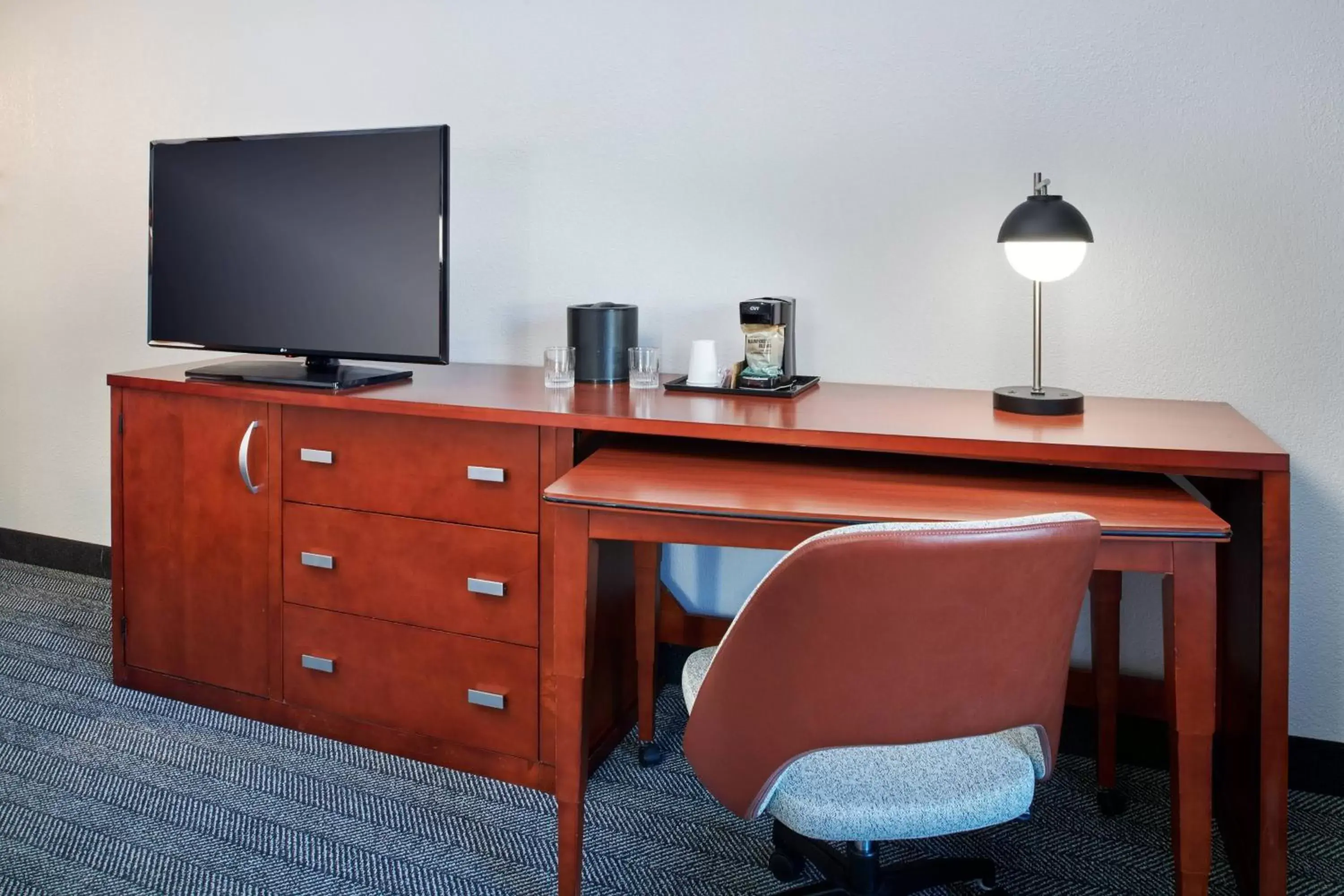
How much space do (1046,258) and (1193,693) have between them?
77cm

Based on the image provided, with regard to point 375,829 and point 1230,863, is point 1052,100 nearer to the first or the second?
point 1230,863

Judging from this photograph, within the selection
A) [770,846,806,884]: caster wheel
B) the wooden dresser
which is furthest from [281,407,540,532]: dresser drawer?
[770,846,806,884]: caster wheel

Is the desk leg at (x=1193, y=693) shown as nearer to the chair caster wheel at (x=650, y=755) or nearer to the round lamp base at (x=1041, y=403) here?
the round lamp base at (x=1041, y=403)

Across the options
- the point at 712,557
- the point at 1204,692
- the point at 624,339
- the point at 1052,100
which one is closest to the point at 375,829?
the point at 712,557

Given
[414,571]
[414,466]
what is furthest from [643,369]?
[414,571]

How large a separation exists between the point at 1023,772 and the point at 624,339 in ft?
3.94

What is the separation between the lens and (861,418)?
5.52 ft

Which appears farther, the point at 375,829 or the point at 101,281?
the point at 101,281

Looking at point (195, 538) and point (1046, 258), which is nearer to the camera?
point (1046, 258)

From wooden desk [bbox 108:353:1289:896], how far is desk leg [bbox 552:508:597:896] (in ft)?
0.97

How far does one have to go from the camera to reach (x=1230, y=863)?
5.45 ft

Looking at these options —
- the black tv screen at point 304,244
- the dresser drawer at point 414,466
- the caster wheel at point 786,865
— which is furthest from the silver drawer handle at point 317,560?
the caster wheel at point 786,865

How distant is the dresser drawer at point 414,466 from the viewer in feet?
5.95

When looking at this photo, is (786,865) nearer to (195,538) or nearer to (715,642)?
(715,642)
